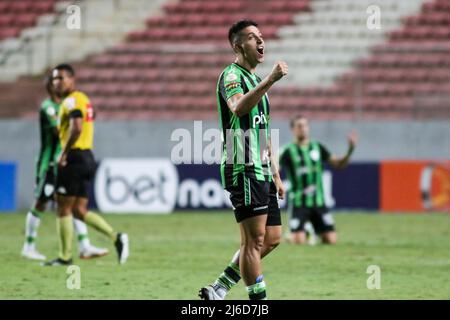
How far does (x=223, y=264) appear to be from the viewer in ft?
37.1

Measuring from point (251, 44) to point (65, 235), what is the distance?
4224 millimetres

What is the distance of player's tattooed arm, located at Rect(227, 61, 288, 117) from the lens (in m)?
6.87

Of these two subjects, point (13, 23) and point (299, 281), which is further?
point (13, 23)

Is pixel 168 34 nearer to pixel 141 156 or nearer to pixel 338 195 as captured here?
pixel 141 156

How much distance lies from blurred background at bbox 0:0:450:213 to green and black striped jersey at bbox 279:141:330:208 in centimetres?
475

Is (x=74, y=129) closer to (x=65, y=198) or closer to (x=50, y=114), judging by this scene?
(x=65, y=198)

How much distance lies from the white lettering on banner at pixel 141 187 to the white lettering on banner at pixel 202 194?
0.20m

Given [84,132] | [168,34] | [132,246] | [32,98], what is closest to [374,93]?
[168,34]

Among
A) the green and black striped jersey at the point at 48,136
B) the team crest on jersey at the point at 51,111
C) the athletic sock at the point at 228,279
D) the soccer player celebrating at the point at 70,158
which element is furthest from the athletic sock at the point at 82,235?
the athletic sock at the point at 228,279

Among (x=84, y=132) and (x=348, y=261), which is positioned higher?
(x=84, y=132)

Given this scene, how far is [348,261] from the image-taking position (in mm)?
11719

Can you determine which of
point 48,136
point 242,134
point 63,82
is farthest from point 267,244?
point 48,136

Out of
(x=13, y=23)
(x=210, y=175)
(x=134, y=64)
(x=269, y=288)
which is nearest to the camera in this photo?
(x=269, y=288)

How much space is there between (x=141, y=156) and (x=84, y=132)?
9.94 metres
